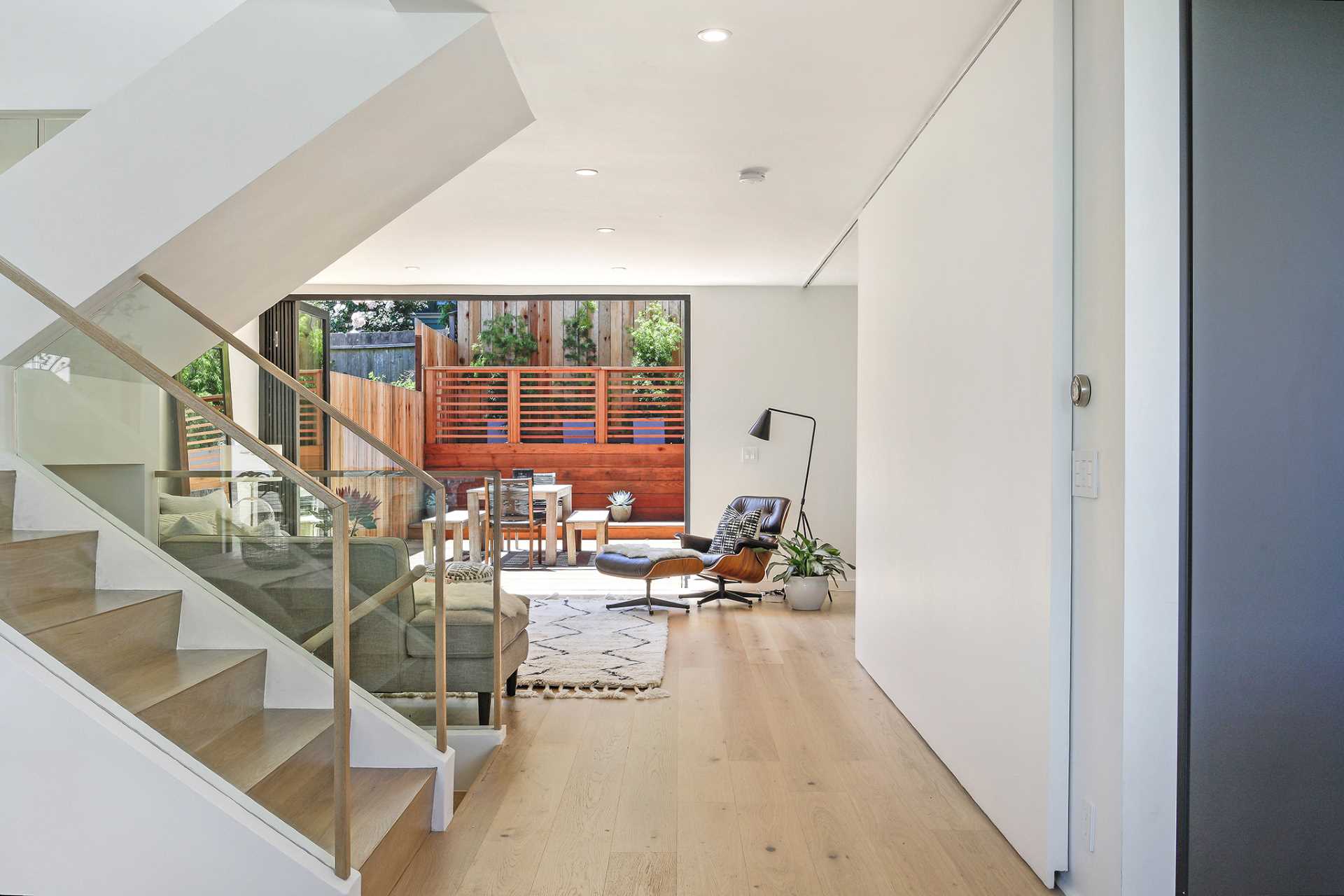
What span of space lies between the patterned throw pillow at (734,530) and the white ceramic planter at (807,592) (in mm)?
452

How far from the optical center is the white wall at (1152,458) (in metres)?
1.99

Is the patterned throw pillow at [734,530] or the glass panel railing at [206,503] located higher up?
the glass panel railing at [206,503]

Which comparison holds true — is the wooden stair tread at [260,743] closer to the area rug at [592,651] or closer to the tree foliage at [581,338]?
the area rug at [592,651]

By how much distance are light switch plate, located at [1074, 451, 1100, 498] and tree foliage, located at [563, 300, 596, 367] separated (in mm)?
8580

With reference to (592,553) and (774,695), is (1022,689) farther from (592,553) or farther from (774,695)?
(592,553)

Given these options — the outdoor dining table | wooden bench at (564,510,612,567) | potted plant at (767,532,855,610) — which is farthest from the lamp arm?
the outdoor dining table

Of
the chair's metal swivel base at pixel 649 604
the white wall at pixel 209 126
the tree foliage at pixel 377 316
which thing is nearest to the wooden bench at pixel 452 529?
the white wall at pixel 209 126

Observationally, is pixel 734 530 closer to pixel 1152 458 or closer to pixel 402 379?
pixel 1152 458

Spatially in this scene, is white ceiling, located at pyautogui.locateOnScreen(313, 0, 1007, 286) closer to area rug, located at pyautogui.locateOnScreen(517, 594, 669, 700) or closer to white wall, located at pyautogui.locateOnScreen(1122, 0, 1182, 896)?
white wall, located at pyautogui.locateOnScreen(1122, 0, 1182, 896)

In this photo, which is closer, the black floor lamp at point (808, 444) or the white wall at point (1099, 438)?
the white wall at point (1099, 438)

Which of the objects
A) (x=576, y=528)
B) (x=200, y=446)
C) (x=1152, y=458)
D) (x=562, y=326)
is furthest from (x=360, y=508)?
(x=562, y=326)

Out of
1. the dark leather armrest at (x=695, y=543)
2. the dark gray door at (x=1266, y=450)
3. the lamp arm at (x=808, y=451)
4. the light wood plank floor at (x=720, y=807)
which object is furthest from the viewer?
the lamp arm at (x=808, y=451)

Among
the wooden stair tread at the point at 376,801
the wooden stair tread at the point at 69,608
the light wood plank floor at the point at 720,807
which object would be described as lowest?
the light wood plank floor at the point at 720,807

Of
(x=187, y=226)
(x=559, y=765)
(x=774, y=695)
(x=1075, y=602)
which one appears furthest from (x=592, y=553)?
(x=1075, y=602)
